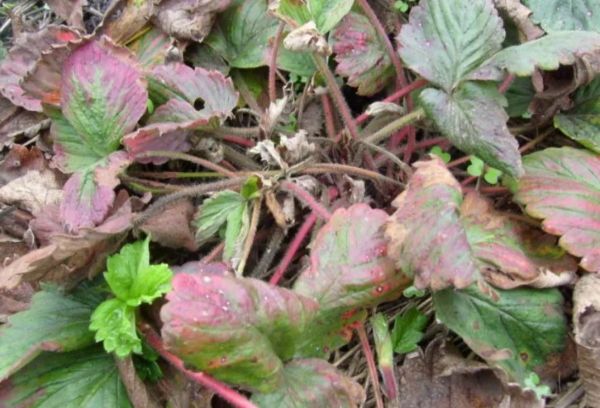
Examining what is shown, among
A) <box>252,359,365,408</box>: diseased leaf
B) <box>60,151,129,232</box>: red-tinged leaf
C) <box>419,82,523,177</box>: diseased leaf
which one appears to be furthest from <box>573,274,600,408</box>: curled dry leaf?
<box>60,151,129,232</box>: red-tinged leaf

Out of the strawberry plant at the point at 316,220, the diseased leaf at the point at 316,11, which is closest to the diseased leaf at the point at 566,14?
the strawberry plant at the point at 316,220

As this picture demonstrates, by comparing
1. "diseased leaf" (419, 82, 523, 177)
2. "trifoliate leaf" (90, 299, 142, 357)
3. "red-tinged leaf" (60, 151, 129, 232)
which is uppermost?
"diseased leaf" (419, 82, 523, 177)

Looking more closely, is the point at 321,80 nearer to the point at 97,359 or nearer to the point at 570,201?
the point at 570,201

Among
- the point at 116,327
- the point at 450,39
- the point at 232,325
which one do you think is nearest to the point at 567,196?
the point at 450,39

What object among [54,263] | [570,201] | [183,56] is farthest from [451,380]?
[183,56]

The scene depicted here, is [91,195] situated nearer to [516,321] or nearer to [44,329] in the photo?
[44,329]

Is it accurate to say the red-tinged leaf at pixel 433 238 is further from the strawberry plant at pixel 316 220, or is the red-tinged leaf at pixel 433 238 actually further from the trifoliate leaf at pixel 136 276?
the trifoliate leaf at pixel 136 276

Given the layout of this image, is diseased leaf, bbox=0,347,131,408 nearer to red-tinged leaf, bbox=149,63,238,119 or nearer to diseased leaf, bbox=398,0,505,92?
red-tinged leaf, bbox=149,63,238,119
